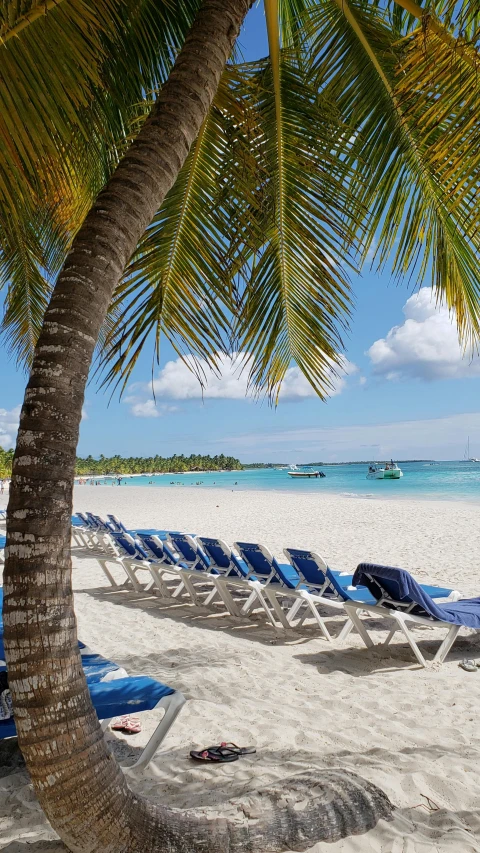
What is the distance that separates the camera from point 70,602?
1.83m

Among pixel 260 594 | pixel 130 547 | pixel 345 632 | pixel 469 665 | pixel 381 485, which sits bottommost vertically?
pixel 381 485

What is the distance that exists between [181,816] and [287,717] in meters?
1.72

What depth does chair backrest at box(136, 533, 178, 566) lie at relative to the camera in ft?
24.7

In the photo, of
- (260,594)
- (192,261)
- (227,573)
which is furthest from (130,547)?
(192,261)

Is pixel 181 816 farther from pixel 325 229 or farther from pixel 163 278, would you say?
pixel 325 229

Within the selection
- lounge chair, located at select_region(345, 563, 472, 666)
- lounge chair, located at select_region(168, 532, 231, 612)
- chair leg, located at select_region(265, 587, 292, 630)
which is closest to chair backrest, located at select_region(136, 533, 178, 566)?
lounge chair, located at select_region(168, 532, 231, 612)

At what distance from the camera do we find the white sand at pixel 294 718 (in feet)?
8.57

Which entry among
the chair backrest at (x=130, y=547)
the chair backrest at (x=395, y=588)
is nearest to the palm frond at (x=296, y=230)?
the chair backrest at (x=395, y=588)

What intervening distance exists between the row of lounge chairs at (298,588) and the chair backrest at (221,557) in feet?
0.04

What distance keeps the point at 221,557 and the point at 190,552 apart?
0.71 meters

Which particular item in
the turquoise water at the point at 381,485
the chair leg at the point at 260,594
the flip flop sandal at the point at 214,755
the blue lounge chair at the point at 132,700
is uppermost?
the blue lounge chair at the point at 132,700

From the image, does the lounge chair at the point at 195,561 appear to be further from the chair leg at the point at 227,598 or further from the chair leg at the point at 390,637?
the chair leg at the point at 390,637

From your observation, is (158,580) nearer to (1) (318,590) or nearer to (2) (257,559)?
(2) (257,559)

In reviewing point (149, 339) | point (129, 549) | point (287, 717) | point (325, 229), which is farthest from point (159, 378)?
point (129, 549)
